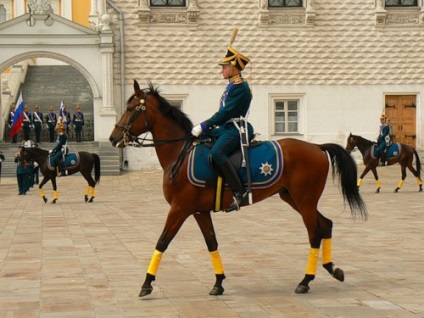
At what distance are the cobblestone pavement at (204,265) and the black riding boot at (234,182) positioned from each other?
2.93 feet

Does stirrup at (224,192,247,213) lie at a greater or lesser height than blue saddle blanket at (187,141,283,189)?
lesser

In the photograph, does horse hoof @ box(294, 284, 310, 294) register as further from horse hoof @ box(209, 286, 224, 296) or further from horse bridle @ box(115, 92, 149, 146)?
horse bridle @ box(115, 92, 149, 146)

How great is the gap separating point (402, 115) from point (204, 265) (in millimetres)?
24636

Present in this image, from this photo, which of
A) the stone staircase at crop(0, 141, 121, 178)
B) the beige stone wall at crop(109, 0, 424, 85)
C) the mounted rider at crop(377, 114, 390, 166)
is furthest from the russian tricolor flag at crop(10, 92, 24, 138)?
the mounted rider at crop(377, 114, 390, 166)

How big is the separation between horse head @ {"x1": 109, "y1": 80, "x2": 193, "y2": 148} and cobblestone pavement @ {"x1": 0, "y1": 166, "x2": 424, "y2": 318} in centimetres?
153

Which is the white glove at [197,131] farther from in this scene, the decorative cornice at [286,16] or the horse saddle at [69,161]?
the decorative cornice at [286,16]

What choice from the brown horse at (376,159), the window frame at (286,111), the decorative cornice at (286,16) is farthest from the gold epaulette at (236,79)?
the window frame at (286,111)

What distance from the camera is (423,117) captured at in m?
33.5

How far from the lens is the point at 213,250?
878 centimetres

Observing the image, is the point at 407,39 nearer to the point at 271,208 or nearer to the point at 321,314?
the point at 271,208

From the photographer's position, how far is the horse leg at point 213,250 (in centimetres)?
848

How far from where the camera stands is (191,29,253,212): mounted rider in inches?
338

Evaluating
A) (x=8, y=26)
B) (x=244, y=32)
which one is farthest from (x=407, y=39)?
(x=8, y=26)

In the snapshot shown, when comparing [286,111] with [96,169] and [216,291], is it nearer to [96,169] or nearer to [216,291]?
[96,169]
